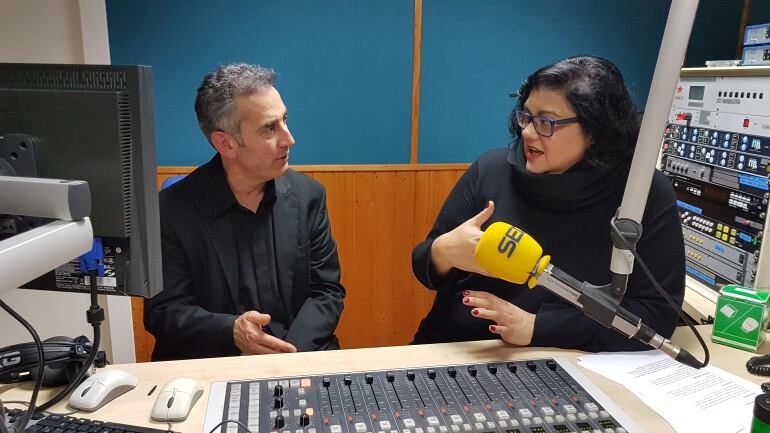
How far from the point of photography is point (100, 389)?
108 cm

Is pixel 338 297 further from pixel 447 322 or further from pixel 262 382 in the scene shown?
pixel 262 382

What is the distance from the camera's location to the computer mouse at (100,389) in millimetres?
1061

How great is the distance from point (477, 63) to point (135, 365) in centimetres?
216

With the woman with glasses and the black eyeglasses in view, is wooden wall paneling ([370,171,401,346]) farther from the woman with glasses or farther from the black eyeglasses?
the black eyeglasses

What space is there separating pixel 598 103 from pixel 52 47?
7.24 feet

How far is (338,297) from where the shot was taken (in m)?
1.85

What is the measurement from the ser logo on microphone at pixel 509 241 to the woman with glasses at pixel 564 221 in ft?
0.65

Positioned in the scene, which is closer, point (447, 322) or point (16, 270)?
point (16, 270)

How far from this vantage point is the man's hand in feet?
4.90

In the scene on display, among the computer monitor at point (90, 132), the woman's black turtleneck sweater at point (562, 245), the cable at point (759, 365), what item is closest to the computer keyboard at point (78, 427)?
the computer monitor at point (90, 132)

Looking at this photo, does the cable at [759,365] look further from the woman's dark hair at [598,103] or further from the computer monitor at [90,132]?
the computer monitor at [90,132]

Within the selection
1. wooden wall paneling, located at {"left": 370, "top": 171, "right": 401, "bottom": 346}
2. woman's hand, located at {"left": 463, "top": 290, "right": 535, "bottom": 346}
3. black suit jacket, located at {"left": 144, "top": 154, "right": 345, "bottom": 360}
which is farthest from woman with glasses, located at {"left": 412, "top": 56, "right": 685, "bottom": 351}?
wooden wall paneling, located at {"left": 370, "top": 171, "right": 401, "bottom": 346}

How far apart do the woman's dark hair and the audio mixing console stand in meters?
0.60

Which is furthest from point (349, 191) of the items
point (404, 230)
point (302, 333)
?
point (302, 333)
